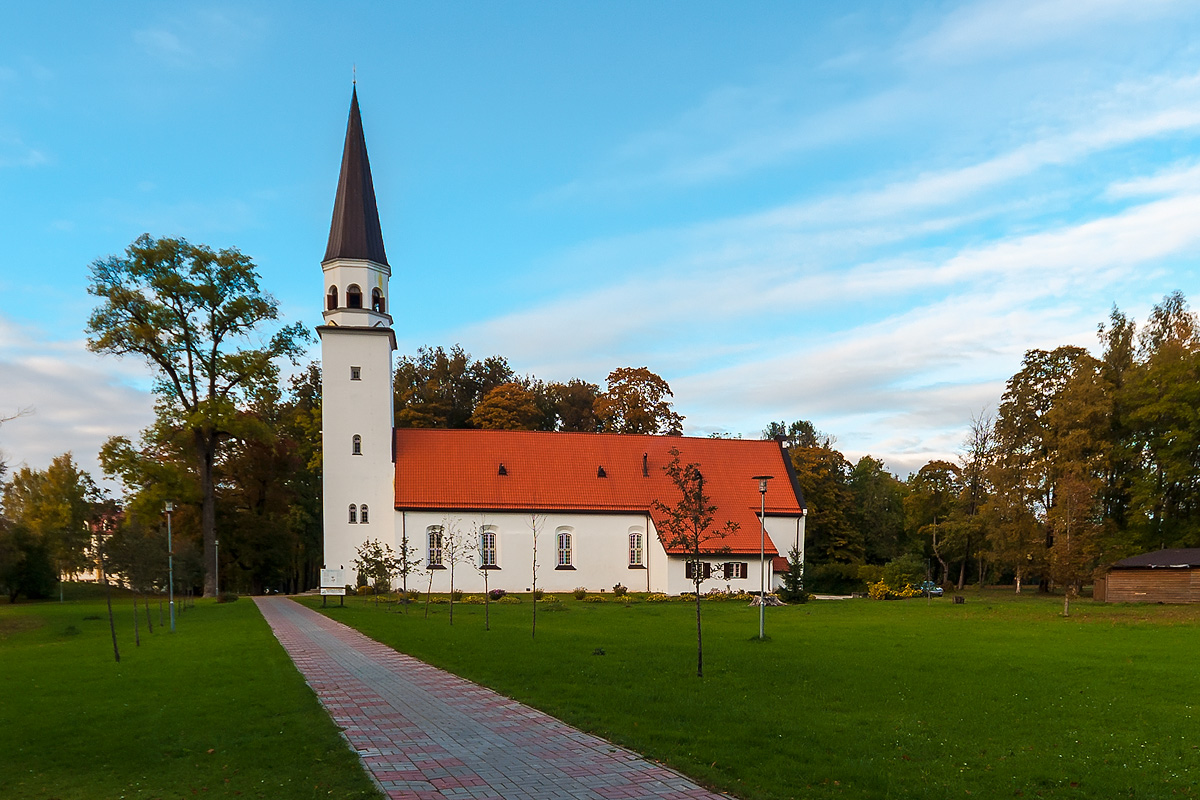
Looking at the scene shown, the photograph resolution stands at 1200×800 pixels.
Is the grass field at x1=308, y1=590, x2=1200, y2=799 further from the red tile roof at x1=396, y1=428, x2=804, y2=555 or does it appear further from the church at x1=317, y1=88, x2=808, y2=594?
the red tile roof at x1=396, y1=428, x2=804, y2=555

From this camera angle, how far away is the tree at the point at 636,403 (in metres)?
55.4

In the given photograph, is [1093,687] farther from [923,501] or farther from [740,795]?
[923,501]

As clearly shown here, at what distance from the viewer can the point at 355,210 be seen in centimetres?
3925

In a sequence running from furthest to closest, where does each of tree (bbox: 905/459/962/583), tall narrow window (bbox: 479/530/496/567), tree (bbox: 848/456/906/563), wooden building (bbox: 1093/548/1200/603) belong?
tree (bbox: 848/456/906/563), tree (bbox: 905/459/962/583), tall narrow window (bbox: 479/530/496/567), wooden building (bbox: 1093/548/1200/603)

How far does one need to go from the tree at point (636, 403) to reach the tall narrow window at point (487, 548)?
16.7 metres

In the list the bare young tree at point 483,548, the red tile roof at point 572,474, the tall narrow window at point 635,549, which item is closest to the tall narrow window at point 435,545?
the red tile roof at point 572,474

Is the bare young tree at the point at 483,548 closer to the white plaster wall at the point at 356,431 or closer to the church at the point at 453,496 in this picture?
the church at the point at 453,496

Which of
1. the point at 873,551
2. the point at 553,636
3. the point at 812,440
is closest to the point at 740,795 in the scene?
the point at 553,636

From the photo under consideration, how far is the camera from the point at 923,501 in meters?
53.4

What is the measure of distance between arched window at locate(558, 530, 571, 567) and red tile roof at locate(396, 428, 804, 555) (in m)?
1.40

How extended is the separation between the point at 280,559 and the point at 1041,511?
40990 millimetres

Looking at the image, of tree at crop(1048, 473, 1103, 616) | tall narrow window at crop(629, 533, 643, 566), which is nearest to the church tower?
tall narrow window at crop(629, 533, 643, 566)

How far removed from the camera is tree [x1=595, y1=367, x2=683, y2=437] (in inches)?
2181

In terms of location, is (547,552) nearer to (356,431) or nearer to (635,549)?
(635,549)
